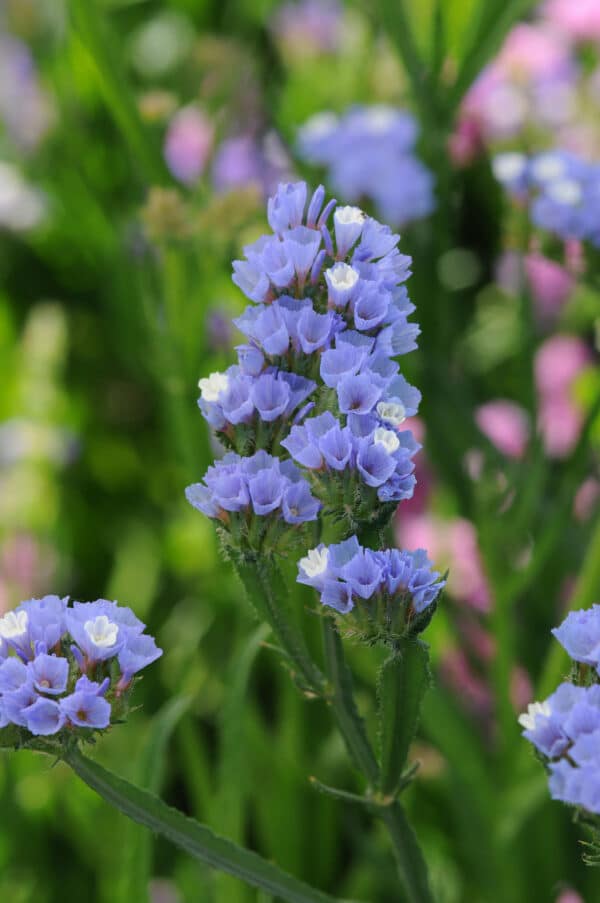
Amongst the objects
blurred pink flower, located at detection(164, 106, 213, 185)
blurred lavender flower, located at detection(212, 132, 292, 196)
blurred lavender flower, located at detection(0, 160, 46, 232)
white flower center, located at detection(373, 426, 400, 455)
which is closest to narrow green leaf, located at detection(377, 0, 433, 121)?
blurred lavender flower, located at detection(212, 132, 292, 196)

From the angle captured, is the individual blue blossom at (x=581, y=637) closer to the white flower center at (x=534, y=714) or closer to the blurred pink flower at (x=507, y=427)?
the white flower center at (x=534, y=714)

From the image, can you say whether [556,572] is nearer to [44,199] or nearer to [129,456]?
[129,456]

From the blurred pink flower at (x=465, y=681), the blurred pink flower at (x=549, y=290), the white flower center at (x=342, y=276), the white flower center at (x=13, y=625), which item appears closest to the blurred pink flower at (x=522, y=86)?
the blurred pink flower at (x=549, y=290)

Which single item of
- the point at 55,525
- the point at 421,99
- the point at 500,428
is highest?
the point at 421,99

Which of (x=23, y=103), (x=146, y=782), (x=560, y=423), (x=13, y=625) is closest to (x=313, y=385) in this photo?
(x=13, y=625)

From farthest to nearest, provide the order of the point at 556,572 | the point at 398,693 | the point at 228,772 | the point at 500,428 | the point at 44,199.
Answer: the point at 44,199, the point at 500,428, the point at 556,572, the point at 228,772, the point at 398,693

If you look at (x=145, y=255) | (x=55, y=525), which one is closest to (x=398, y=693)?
(x=145, y=255)

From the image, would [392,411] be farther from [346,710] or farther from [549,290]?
[549,290]
